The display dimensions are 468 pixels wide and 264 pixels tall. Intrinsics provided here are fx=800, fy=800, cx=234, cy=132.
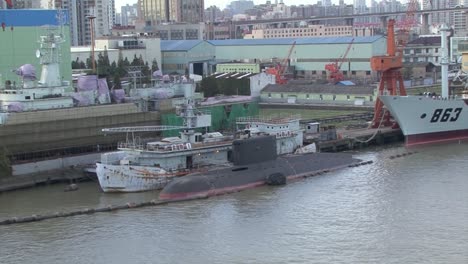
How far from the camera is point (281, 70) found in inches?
1441

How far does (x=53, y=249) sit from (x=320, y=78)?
2681 centimetres

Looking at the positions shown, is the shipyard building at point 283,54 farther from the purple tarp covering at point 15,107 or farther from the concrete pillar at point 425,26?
the concrete pillar at point 425,26

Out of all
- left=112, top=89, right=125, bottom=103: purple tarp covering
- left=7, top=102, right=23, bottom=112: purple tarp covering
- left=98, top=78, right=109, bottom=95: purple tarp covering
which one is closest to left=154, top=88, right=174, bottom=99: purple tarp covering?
left=112, top=89, right=125, bottom=103: purple tarp covering

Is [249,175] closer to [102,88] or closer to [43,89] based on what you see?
[43,89]

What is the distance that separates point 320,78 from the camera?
122 feet

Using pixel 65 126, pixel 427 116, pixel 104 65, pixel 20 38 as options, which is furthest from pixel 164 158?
pixel 104 65

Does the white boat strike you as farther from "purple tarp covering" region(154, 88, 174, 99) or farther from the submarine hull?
"purple tarp covering" region(154, 88, 174, 99)

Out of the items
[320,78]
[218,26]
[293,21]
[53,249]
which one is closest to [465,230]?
[53,249]

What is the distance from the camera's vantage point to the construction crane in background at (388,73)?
21906mm

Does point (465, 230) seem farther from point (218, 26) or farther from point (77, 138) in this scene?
point (218, 26)

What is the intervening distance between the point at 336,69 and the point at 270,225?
23.8 meters

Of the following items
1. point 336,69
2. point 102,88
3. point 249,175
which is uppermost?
point 336,69

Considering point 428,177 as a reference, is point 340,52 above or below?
above

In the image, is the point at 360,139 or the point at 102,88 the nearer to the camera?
the point at 102,88
